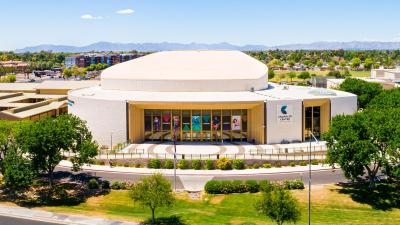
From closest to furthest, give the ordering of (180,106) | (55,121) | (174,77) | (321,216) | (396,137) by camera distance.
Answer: (321,216), (396,137), (55,121), (180,106), (174,77)

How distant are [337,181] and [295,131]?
56.7 feet

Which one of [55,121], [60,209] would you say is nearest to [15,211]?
[60,209]

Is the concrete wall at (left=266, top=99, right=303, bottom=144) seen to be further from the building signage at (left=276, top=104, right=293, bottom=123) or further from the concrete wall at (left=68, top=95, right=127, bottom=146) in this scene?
the concrete wall at (left=68, top=95, right=127, bottom=146)

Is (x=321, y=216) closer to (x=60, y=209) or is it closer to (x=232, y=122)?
(x=60, y=209)

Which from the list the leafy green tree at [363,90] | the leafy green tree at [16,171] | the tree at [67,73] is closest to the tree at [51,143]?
the leafy green tree at [16,171]

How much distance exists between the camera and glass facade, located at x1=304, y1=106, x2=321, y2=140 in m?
69.0

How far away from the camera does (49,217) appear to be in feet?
130

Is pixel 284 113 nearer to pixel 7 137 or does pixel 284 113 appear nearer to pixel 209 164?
pixel 209 164

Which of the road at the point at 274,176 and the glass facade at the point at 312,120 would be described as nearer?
the road at the point at 274,176

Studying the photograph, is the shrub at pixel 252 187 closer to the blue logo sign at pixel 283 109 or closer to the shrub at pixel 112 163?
the shrub at pixel 112 163

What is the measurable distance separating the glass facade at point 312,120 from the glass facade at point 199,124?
862cm

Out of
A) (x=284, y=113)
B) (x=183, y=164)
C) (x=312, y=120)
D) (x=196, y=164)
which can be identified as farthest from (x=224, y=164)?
(x=312, y=120)

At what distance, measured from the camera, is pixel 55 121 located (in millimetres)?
49312

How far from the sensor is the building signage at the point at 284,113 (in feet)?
216
